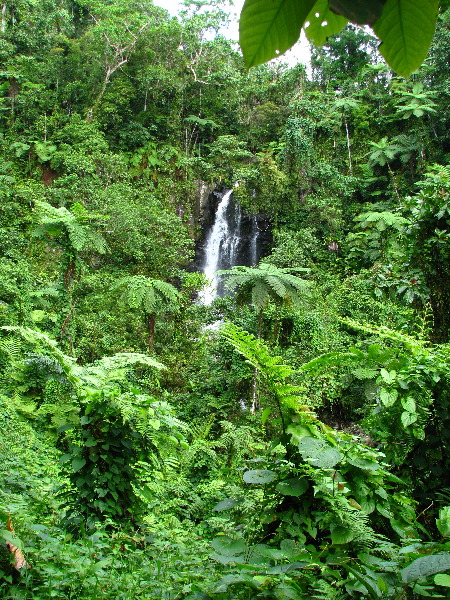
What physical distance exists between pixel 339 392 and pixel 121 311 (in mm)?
5141

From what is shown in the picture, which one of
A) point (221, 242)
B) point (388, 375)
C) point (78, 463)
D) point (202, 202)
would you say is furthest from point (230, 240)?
point (388, 375)

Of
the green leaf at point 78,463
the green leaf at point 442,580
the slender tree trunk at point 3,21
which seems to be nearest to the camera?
the green leaf at point 442,580

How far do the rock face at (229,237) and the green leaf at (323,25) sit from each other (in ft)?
43.5

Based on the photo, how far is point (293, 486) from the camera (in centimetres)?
167

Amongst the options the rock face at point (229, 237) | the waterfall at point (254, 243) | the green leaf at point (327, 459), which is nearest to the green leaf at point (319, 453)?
the green leaf at point (327, 459)

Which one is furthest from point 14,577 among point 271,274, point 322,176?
point 322,176

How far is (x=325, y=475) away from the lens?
1688 millimetres

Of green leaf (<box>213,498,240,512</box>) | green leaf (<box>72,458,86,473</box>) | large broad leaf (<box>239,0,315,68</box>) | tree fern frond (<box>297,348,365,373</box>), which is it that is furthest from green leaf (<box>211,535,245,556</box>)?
large broad leaf (<box>239,0,315,68</box>)

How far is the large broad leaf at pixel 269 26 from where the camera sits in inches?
19.1

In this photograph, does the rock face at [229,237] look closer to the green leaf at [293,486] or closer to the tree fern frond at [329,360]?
the tree fern frond at [329,360]

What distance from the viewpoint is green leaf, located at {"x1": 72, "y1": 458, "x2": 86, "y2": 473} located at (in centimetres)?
257

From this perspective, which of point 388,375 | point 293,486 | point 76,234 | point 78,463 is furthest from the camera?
point 76,234

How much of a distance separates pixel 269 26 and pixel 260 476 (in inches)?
63.7

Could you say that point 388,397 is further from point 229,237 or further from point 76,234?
point 229,237
